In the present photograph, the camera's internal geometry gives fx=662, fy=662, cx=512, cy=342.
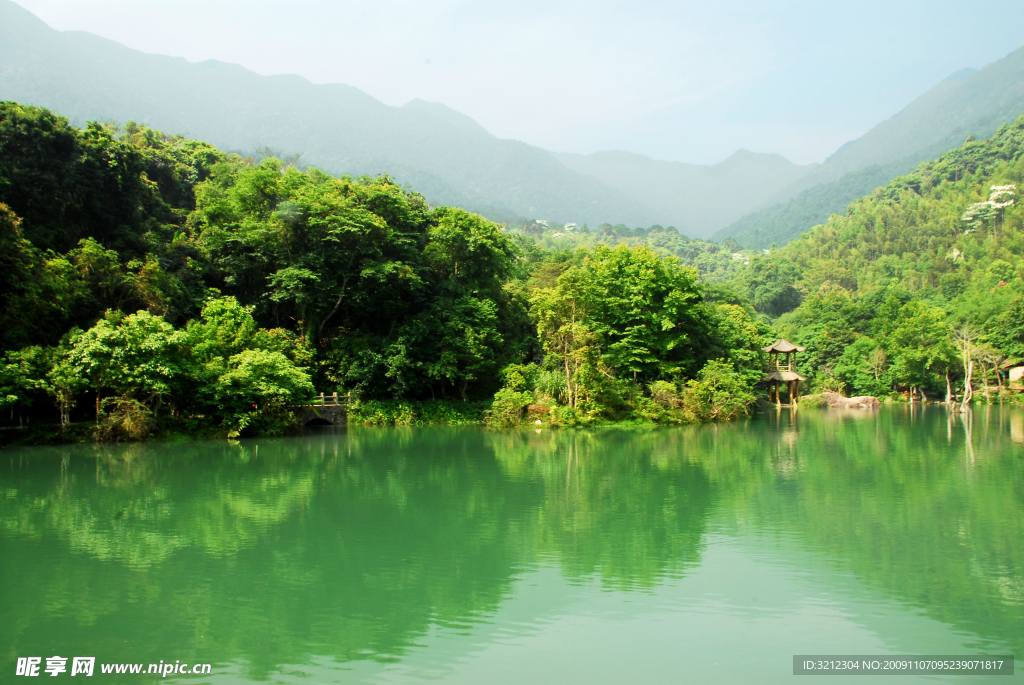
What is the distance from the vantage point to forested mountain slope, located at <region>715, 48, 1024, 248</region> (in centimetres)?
13025

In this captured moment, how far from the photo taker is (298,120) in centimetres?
16012

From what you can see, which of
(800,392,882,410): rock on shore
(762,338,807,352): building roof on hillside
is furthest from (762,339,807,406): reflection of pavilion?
(800,392,882,410): rock on shore

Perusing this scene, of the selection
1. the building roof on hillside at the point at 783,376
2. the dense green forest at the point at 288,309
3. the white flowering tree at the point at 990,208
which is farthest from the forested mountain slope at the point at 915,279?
the dense green forest at the point at 288,309

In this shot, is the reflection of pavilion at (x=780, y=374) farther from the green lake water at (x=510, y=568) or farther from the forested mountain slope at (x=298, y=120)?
the forested mountain slope at (x=298, y=120)

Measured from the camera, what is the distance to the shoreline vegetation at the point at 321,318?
17312 millimetres

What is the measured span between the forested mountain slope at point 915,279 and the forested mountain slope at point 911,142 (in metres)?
63.2

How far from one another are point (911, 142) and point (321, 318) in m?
188

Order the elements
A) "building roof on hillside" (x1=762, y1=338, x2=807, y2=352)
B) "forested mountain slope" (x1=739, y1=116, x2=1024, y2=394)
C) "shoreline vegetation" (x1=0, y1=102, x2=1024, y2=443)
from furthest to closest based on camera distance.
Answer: "forested mountain slope" (x1=739, y1=116, x2=1024, y2=394) → "building roof on hillside" (x1=762, y1=338, x2=807, y2=352) → "shoreline vegetation" (x1=0, y1=102, x2=1024, y2=443)

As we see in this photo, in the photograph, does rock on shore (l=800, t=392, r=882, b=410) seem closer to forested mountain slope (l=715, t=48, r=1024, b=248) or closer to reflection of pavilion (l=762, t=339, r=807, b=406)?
reflection of pavilion (l=762, t=339, r=807, b=406)

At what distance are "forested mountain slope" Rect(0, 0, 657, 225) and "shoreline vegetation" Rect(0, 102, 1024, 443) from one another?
8611 cm

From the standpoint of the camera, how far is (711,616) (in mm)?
5715

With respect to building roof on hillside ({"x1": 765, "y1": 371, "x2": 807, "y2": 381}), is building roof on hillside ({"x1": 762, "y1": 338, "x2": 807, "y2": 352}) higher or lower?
higher

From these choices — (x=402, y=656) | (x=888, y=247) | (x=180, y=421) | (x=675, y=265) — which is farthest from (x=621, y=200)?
(x=402, y=656)

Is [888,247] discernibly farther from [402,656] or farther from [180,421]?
[402,656]
